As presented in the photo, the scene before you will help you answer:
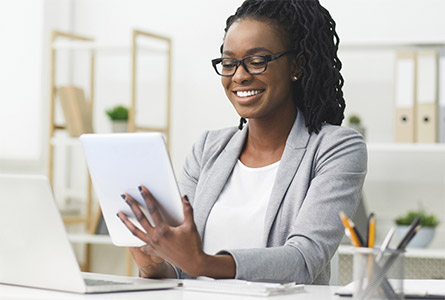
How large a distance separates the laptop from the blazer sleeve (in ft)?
0.68

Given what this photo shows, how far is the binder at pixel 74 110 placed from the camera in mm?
3264

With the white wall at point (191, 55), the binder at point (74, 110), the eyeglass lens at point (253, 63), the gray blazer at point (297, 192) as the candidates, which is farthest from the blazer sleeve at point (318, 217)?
the binder at point (74, 110)

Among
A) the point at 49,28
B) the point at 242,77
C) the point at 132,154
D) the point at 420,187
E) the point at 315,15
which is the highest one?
the point at 49,28

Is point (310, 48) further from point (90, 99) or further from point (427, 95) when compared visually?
point (90, 99)

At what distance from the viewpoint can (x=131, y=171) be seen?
3.82 ft

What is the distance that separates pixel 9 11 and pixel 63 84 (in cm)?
46

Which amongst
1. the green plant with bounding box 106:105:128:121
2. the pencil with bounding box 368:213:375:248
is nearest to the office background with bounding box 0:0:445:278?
the green plant with bounding box 106:105:128:121

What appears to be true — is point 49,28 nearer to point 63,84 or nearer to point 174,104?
point 63,84

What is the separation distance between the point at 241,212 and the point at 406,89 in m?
1.45

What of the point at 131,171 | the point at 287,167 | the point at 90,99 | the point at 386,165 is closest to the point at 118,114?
the point at 90,99

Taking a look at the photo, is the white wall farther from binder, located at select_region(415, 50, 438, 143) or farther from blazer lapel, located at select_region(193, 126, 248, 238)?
blazer lapel, located at select_region(193, 126, 248, 238)

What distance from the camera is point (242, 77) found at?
1.59 metres

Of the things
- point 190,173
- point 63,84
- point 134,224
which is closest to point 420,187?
point 190,173

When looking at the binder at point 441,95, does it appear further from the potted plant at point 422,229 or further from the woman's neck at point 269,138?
the woman's neck at point 269,138
